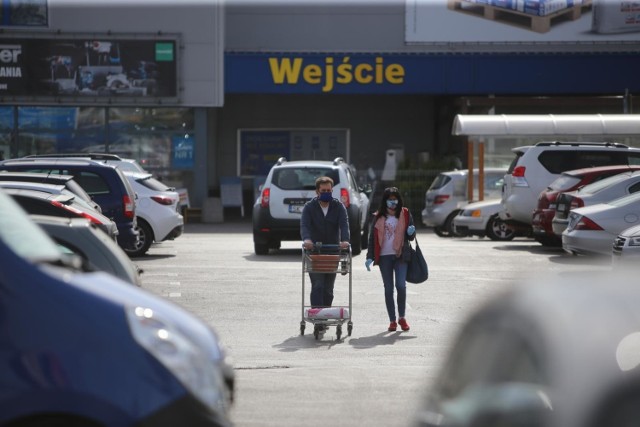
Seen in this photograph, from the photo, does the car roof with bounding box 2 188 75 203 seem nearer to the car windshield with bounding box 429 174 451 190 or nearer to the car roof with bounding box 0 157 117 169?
the car roof with bounding box 0 157 117 169

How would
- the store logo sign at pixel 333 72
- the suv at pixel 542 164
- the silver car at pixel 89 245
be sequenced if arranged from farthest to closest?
1. the store logo sign at pixel 333 72
2. the suv at pixel 542 164
3. the silver car at pixel 89 245

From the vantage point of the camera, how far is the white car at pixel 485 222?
86.7 feet

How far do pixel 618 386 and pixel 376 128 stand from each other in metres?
38.5

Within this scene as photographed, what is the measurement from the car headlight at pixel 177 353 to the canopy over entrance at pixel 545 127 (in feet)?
80.3

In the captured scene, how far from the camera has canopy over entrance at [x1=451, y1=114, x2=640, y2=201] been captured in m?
29.3

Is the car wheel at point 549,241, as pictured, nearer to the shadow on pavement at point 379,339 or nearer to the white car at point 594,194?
the white car at point 594,194

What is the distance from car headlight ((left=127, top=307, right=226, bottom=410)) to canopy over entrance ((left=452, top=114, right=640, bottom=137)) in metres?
24.6

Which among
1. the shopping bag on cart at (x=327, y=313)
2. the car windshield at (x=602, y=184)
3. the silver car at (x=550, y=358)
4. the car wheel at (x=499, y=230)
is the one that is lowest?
the car wheel at (x=499, y=230)

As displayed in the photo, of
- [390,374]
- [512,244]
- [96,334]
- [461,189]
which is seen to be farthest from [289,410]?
[461,189]

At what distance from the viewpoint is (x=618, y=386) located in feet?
11.4

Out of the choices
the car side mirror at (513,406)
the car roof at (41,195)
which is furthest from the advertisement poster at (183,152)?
the car side mirror at (513,406)

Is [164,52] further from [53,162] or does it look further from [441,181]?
[53,162]

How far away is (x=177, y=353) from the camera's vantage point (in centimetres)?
495

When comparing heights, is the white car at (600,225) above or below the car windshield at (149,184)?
below
